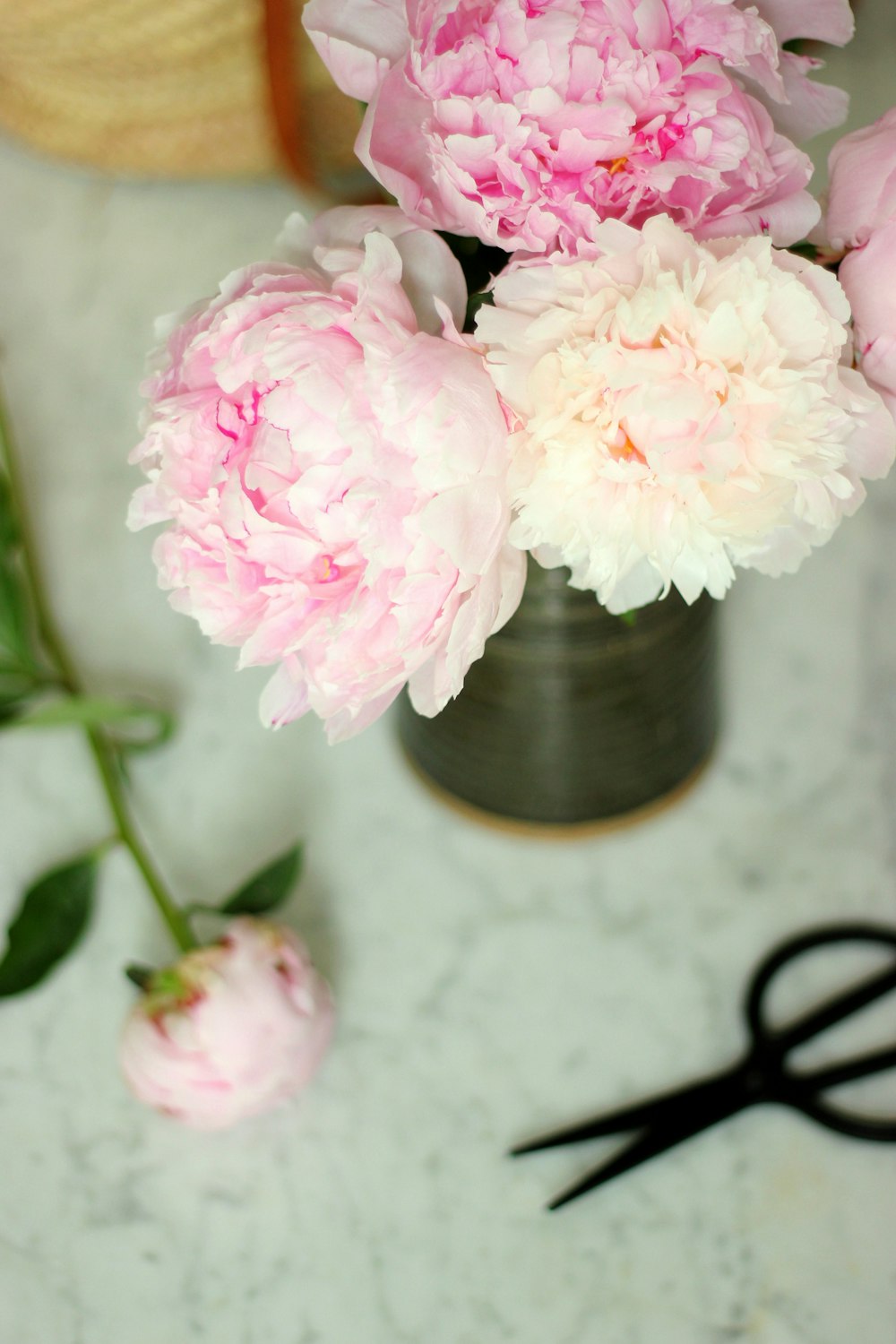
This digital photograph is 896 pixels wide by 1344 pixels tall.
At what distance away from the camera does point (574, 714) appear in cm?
49

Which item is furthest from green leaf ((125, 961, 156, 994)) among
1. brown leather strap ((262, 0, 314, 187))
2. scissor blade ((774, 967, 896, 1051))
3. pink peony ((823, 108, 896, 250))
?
brown leather strap ((262, 0, 314, 187))

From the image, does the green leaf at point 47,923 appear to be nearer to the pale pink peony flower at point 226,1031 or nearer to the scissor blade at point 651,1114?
the pale pink peony flower at point 226,1031

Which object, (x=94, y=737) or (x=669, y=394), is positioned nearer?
(x=669, y=394)

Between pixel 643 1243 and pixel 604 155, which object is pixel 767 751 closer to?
pixel 643 1243

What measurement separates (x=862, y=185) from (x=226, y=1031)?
0.31 m

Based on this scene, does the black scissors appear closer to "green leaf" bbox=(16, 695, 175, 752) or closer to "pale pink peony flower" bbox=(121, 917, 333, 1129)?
"pale pink peony flower" bbox=(121, 917, 333, 1129)

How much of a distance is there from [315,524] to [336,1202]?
0.28 metres

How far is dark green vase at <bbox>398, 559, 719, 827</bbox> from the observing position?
463 millimetres

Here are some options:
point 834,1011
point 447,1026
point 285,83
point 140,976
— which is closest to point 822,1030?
point 834,1011

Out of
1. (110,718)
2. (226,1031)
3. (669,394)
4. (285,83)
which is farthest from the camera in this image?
(285,83)

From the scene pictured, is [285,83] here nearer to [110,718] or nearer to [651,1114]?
[110,718]

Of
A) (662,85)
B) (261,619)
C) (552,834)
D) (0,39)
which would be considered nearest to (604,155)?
(662,85)

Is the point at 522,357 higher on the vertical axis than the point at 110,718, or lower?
higher

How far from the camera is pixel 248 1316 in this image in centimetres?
46
